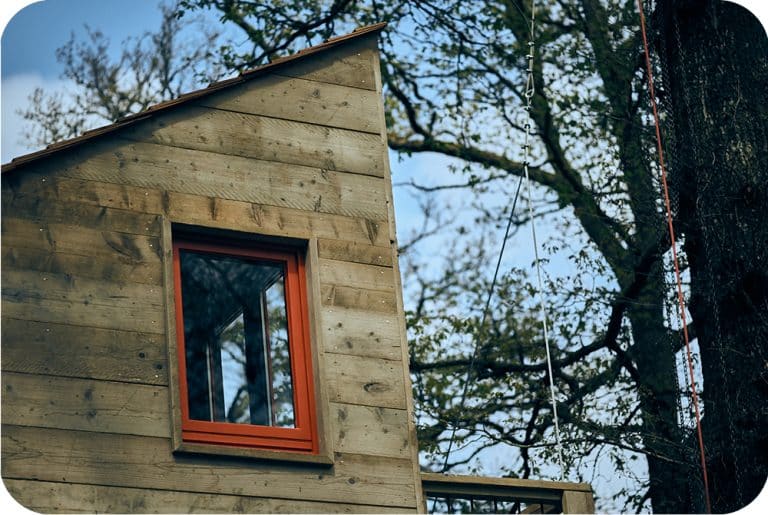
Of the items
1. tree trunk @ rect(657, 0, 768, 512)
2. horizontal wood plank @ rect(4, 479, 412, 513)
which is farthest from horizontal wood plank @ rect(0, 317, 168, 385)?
tree trunk @ rect(657, 0, 768, 512)

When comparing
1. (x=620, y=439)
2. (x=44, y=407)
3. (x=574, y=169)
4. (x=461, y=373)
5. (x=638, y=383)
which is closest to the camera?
(x=44, y=407)

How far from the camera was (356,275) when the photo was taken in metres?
7.29

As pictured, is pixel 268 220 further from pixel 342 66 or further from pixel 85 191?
pixel 342 66

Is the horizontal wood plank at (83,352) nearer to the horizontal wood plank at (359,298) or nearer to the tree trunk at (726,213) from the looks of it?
the horizontal wood plank at (359,298)

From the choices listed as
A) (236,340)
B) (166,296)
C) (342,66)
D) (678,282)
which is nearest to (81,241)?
(166,296)

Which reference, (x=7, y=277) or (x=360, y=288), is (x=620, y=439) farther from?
(x=7, y=277)

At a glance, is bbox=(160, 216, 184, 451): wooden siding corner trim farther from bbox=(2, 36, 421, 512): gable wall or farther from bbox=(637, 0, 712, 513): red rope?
bbox=(637, 0, 712, 513): red rope

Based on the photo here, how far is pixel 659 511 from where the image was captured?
11.8 meters

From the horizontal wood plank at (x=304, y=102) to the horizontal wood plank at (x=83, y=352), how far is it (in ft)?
4.95

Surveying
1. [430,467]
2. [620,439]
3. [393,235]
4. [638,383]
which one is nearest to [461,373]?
[430,467]

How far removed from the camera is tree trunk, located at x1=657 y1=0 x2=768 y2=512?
31.0 feet

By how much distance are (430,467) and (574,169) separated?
Result: 383 centimetres

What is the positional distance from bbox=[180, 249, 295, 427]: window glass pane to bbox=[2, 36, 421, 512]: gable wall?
187 millimetres

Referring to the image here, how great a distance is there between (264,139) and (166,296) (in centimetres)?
117
